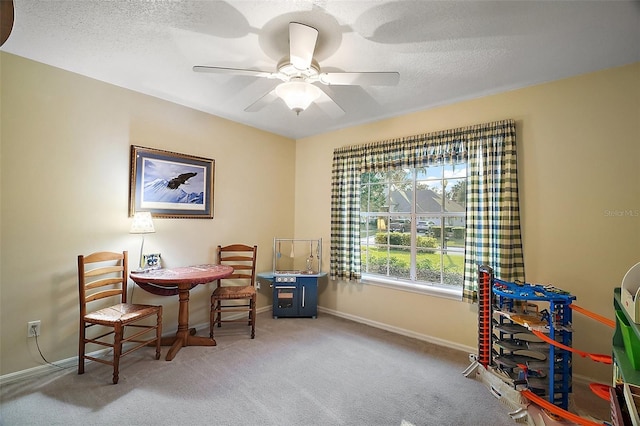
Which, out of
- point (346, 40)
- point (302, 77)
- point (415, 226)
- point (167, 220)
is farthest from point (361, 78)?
point (167, 220)

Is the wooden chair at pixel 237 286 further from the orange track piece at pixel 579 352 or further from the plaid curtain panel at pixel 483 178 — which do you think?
the orange track piece at pixel 579 352

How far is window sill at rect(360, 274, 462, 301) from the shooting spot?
301cm

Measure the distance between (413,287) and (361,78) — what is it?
233 centimetres

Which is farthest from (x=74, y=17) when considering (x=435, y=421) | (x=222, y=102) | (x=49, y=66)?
(x=435, y=421)

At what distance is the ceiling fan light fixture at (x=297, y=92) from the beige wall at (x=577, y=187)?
1.78 m

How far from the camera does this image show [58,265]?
2451mm

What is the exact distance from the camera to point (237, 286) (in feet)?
11.6

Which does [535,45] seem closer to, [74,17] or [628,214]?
[628,214]

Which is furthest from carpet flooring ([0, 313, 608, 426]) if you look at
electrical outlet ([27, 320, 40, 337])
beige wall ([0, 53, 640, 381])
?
beige wall ([0, 53, 640, 381])

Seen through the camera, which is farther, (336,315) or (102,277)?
(336,315)

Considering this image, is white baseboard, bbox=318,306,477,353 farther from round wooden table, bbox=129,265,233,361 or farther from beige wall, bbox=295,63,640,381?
round wooden table, bbox=129,265,233,361

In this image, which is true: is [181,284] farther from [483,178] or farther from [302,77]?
[483,178]

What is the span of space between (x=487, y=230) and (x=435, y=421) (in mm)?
1719

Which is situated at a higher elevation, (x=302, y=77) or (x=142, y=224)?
(x=302, y=77)
